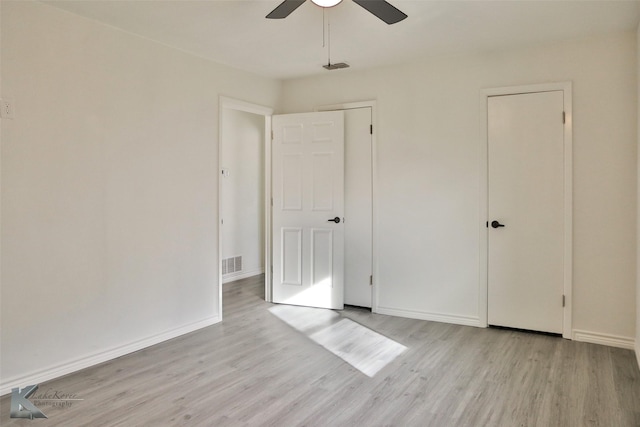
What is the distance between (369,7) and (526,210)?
2.37 meters

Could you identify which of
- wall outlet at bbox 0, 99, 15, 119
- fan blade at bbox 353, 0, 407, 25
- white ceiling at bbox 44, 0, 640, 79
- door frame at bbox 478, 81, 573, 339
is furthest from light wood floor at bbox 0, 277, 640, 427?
white ceiling at bbox 44, 0, 640, 79

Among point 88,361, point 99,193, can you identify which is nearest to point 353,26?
point 99,193

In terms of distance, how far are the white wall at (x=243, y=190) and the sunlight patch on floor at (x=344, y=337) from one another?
1.82m

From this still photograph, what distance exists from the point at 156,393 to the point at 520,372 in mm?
2408

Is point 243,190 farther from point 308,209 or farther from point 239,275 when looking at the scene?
point 308,209

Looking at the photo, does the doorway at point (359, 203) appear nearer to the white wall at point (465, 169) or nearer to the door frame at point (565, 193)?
the white wall at point (465, 169)

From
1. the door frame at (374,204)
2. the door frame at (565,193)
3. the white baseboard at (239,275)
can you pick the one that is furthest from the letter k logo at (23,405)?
the door frame at (565,193)

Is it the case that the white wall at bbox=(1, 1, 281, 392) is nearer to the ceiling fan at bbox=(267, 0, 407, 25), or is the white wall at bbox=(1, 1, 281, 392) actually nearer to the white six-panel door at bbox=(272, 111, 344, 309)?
the white six-panel door at bbox=(272, 111, 344, 309)

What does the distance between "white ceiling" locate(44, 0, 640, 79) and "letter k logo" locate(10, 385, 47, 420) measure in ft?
8.15

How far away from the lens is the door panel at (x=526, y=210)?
3.74m

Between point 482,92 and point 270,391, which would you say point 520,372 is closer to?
point 270,391

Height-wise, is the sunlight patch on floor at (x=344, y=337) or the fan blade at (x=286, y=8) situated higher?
the fan blade at (x=286, y=8)

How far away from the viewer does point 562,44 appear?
145 inches

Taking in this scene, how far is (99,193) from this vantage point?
3.24 meters
